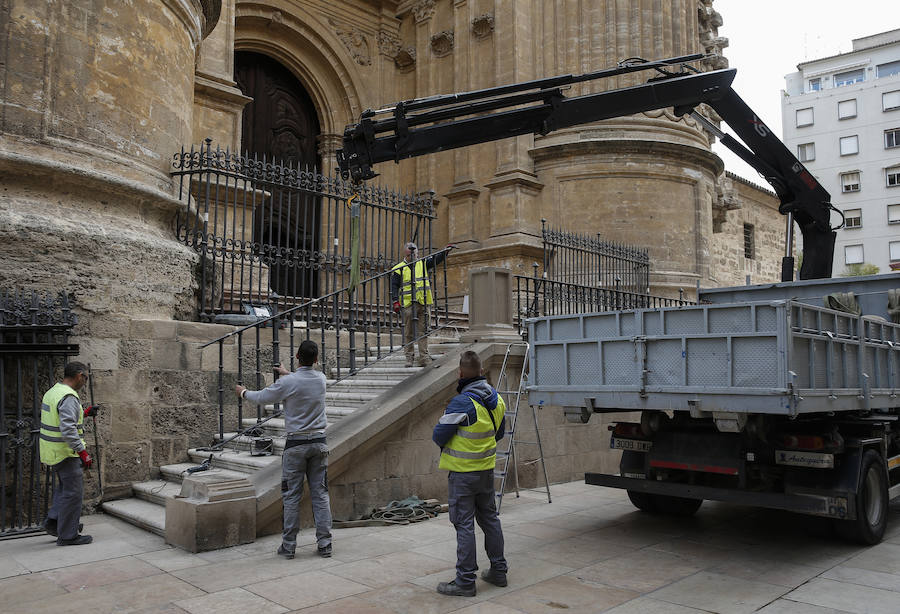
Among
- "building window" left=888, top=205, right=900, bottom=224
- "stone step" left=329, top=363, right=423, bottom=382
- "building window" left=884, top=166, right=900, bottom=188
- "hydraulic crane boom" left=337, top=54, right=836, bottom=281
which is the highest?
"building window" left=884, top=166, right=900, bottom=188

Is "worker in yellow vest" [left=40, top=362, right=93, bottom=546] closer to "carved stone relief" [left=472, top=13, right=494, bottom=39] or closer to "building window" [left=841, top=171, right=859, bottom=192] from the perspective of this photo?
"carved stone relief" [left=472, top=13, right=494, bottom=39]

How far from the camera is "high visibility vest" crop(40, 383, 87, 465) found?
19.9 ft

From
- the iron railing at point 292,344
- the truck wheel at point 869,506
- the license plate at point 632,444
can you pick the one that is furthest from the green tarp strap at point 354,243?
the truck wheel at point 869,506

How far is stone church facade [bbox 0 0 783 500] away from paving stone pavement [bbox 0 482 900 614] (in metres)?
2.28

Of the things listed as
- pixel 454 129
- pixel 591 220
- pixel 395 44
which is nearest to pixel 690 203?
pixel 591 220

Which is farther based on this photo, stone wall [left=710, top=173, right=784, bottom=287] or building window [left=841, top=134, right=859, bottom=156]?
building window [left=841, top=134, right=859, bottom=156]

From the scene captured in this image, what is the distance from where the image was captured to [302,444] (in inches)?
229

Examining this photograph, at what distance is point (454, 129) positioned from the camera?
832 cm

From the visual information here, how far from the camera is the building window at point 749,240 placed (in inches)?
1129

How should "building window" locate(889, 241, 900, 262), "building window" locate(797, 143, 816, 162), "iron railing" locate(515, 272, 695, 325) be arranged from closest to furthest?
"iron railing" locate(515, 272, 695, 325) < "building window" locate(889, 241, 900, 262) < "building window" locate(797, 143, 816, 162)

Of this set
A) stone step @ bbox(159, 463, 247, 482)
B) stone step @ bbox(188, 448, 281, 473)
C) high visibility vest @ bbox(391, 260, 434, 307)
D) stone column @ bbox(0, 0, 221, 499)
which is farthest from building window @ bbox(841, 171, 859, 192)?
stone step @ bbox(159, 463, 247, 482)

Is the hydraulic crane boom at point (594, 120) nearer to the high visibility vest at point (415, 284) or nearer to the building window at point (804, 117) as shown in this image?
the high visibility vest at point (415, 284)

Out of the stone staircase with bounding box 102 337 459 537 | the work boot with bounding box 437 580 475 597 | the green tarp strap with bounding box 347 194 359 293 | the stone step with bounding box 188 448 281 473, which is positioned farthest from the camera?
the green tarp strap with bounding box 347 194 359 293

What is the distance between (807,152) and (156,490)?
51661 mm
